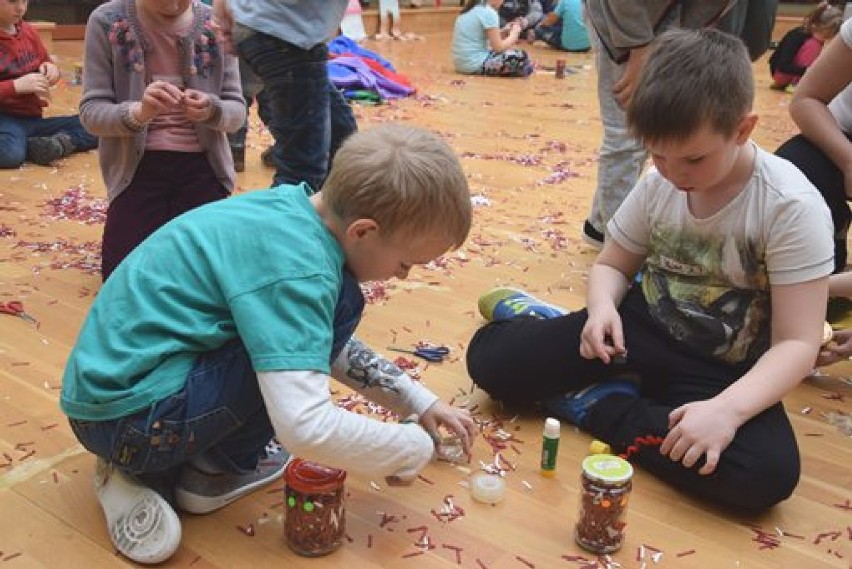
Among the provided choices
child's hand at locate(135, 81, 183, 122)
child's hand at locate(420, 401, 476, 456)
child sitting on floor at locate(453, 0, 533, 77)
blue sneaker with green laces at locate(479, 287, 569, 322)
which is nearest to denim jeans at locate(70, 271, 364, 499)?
child's hand at locate(420, 401, 476, 456)

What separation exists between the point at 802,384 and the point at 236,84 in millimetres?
1709

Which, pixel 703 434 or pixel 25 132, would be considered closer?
pixel 703 434

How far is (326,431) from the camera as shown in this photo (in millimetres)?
1250

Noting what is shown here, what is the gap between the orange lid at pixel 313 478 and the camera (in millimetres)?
1367

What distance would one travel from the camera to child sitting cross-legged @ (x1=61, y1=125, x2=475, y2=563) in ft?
4.12

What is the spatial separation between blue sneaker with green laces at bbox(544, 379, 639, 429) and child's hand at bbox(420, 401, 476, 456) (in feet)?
1.21

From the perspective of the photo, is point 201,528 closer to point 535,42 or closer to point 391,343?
point 391,343

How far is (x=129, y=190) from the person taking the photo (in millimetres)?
2455

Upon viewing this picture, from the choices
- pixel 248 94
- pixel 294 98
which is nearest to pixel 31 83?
pixel 248 94

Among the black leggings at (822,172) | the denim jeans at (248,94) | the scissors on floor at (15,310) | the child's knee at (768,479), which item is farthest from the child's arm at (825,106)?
the denim jeans at (248,94)

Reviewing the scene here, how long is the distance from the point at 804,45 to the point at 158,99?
6097mm

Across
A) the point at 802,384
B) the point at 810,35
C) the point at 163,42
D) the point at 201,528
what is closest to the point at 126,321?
the point at 201,528

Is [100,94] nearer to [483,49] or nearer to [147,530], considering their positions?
[147,530]

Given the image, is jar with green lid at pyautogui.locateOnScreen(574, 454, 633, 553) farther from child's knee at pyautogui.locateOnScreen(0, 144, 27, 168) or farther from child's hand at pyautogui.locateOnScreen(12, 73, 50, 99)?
Result: child's hand at pyautogui.locateOnScreen(12, 73, 50, 99)
